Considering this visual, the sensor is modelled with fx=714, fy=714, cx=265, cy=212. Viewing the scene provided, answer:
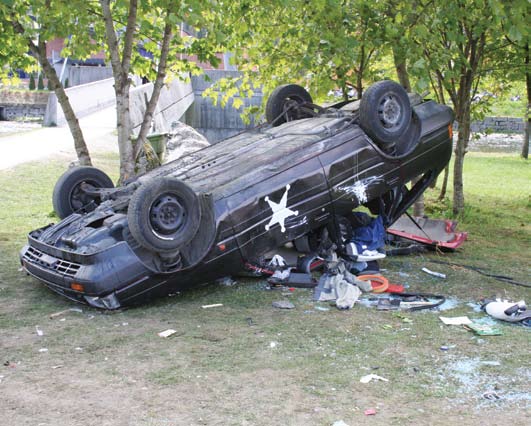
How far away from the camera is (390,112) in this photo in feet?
25.9

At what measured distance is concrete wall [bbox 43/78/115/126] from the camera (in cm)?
2703

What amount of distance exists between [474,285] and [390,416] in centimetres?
356

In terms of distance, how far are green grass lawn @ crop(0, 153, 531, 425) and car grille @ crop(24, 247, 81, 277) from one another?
396 mm

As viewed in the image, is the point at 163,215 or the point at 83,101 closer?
the point at 163,215

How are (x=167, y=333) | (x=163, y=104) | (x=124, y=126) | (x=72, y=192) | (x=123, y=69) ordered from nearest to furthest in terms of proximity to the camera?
(x=167, y=333), (x=72, y=192), (x=123, y=69), (x=124, y=126), (x=163, y=104)

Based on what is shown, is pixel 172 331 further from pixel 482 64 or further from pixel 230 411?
pixel 482 64

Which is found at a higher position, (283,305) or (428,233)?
(283,305)

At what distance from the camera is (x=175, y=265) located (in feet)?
21.7

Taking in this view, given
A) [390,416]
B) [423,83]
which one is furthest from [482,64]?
[390,416]

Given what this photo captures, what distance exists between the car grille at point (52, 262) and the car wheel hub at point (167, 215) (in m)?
0.84

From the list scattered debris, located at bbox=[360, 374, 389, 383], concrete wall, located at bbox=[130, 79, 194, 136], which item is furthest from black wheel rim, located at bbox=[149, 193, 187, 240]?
concrete wall, located at bbox=[130, 79, 194, 136]

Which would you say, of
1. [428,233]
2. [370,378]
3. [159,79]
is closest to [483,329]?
[370,378]

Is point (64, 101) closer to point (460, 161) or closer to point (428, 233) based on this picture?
point (428, 233)

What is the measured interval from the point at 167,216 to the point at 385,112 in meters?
2.88
